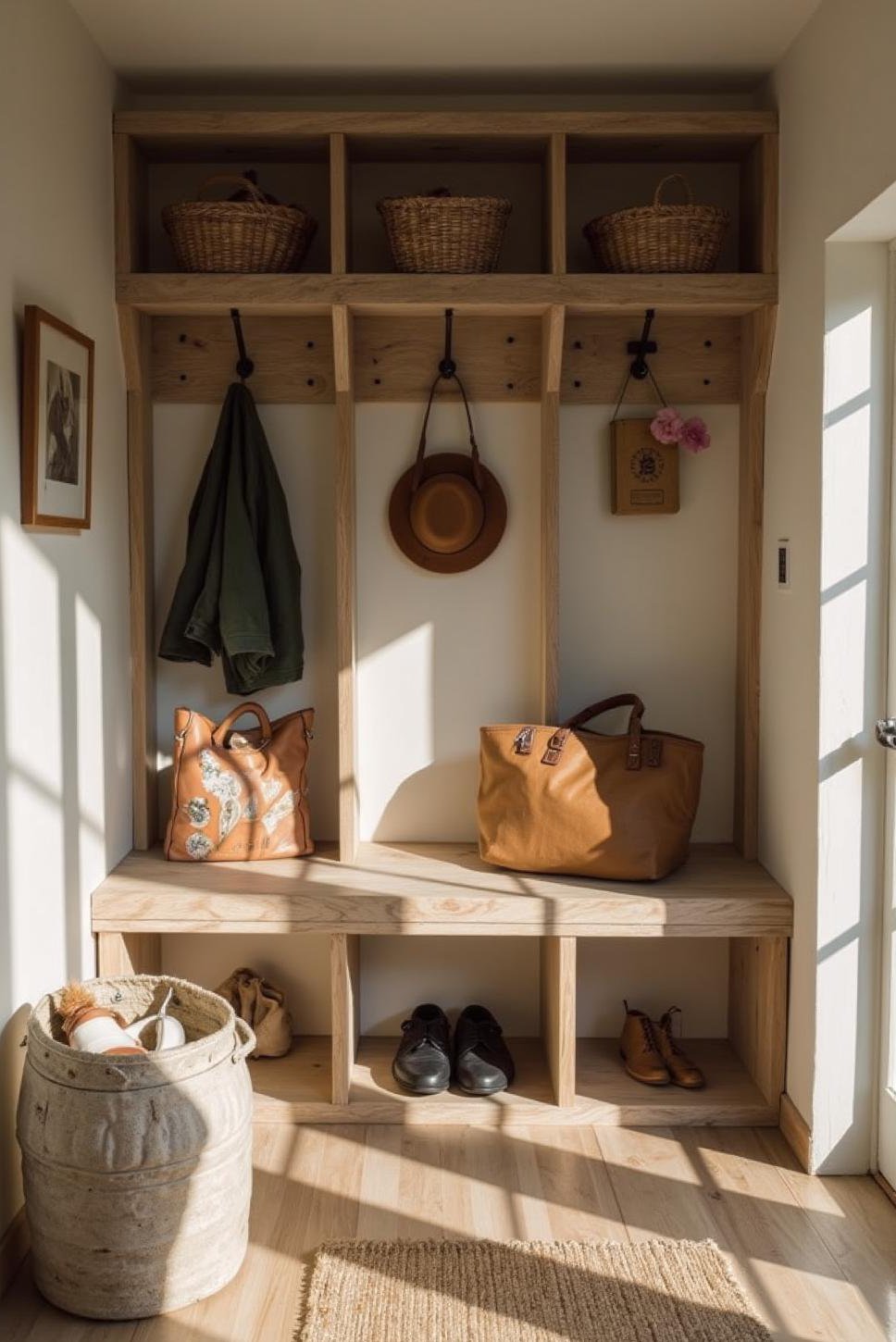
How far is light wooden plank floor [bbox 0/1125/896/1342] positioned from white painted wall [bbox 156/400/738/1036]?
1.65ft

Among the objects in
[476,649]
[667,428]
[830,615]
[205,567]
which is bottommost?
[476,649]

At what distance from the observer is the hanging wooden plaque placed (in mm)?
3336

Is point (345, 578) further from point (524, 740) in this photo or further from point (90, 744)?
point (90, 744)

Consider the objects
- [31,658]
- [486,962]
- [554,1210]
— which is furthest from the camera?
[486,962]

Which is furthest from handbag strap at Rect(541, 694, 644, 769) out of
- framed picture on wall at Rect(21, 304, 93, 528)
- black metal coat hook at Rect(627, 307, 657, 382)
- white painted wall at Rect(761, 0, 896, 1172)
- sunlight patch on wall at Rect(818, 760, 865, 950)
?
framed picture on wall at Rect(21, 304, 93, 528)

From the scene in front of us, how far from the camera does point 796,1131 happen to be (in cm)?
295

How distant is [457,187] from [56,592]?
1.52m

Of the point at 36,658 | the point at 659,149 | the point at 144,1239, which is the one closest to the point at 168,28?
the point at 659,149

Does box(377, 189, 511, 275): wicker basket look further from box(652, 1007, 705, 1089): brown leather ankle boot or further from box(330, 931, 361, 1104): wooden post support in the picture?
box(652, 1007, 705, 1089): brown leather ankle boot

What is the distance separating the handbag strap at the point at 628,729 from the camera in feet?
10.2

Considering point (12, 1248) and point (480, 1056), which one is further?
point (480, 1056)

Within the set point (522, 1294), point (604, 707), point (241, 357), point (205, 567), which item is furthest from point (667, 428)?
point (522, 1294)

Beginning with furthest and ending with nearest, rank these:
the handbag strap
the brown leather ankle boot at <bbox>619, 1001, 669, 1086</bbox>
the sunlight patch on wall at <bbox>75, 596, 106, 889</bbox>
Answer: the brown leather ankle boot at <bbox>619, 1001, 669, 1086</bbox> → the handbag strap → the sunlight patch on wall at <bbox>75, 596, 106, 889</bbox>

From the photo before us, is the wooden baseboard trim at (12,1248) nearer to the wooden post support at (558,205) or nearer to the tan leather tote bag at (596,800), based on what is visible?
the tan leather tote bag at (596,800)
